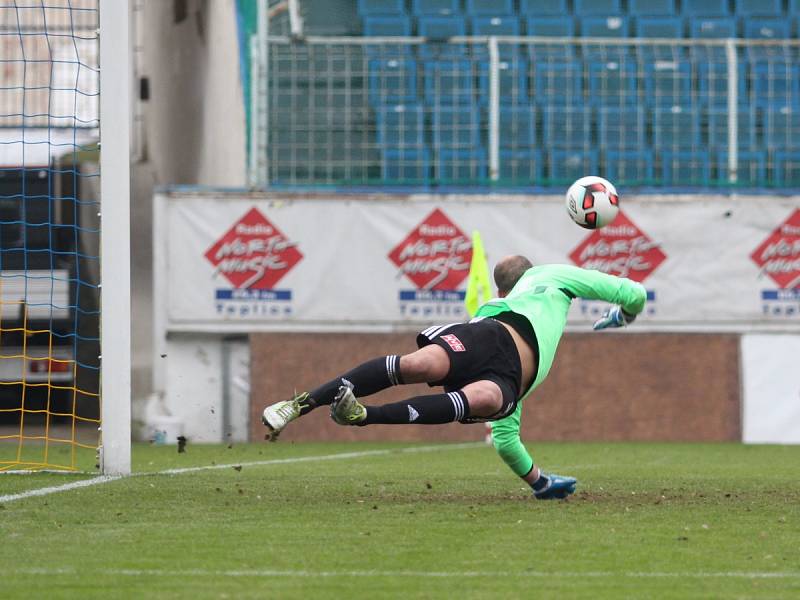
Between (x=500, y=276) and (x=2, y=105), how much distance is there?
14.9 metres

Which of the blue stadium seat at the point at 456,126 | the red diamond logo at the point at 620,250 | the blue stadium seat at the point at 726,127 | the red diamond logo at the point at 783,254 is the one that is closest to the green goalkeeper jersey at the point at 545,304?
the red diamond logo at the point at 620,250

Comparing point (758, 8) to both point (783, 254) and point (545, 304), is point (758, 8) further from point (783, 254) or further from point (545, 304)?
point (545, 304)

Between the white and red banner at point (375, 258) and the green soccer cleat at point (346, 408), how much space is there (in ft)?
34.8

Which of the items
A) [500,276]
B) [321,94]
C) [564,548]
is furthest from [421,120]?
[564,548]

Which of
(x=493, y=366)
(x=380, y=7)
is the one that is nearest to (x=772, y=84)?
(x=380, y=7)

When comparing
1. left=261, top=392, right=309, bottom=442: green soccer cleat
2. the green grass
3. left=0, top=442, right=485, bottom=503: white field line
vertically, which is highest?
left=261, top=392, right=309, bottom=442: green soccer cleat

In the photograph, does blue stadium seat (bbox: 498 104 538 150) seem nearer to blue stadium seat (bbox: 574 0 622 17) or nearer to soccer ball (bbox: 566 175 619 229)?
blue stadium seat (bbox: 574 0 622 17)

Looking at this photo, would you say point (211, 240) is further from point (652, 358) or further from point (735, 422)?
point (735, 422)

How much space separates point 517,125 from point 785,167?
141 inches

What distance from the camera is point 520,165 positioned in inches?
716

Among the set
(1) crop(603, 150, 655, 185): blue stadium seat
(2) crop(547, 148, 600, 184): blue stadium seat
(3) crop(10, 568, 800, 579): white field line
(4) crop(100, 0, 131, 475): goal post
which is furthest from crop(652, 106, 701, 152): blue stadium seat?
(3) crop(10, 568, 800, 579): white field line

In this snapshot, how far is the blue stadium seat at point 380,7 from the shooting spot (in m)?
20.0

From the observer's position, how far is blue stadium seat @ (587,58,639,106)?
18.2 m

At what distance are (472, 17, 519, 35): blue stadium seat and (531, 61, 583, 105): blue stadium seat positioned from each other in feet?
6.23
